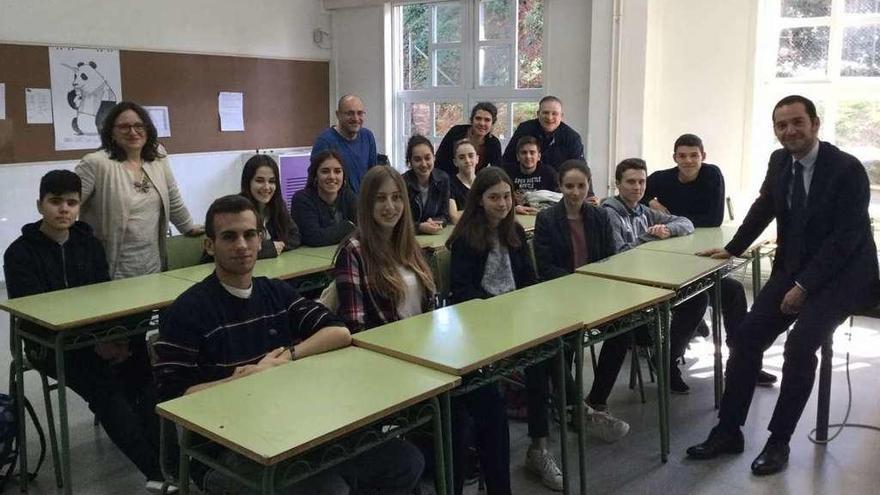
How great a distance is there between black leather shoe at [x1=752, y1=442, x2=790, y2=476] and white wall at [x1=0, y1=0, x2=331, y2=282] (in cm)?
550

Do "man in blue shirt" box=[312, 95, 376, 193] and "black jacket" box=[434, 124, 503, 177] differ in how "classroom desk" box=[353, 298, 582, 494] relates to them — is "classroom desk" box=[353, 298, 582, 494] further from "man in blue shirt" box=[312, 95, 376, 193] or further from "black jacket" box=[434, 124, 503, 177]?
"black jacket" box=[434, 124, 503, 177]

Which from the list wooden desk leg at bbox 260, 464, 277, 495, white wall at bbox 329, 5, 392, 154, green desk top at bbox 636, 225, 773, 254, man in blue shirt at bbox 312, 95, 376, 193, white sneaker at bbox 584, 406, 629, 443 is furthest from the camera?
white wall at bbox 329, 5, 392, 154

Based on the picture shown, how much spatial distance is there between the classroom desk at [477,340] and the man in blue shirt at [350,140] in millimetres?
2113

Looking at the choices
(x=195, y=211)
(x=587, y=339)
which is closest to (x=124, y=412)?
(x=587, y=339)

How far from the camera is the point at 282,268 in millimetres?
3459

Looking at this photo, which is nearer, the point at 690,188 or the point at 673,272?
the point at 673,272

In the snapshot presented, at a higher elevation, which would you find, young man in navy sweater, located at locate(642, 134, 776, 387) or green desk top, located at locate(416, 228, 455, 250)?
young man in navy sweater, located at locate(642, 134, 776, 387)

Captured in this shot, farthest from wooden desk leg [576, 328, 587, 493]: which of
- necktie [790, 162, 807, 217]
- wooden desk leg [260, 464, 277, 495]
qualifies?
wooden desk leg [260, 464, 277, 495]

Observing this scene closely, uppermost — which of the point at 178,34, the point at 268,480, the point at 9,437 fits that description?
the point at 178,34

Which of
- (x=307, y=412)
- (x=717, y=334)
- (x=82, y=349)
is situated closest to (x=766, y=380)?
(x=717, y=334)

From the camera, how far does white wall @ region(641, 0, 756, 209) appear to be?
19.4 feet

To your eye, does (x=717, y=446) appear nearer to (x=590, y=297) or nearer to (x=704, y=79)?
(x=590, y=297)

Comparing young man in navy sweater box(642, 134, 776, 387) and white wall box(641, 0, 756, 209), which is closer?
young man in navy sweater box(642, 134, 776, 387)

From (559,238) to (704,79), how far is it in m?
3.15
